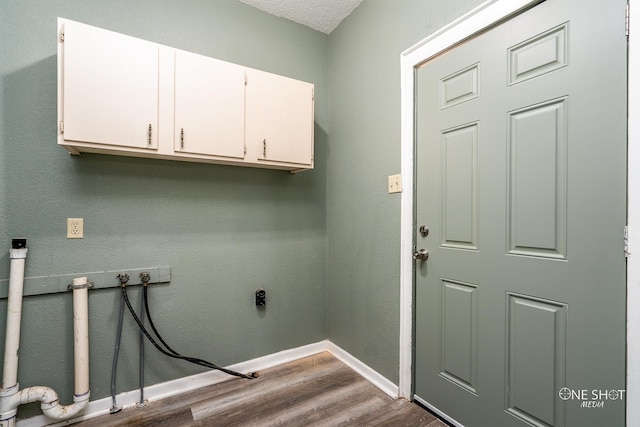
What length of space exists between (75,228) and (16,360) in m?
0.71

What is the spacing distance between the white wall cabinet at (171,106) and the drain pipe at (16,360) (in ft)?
2.36

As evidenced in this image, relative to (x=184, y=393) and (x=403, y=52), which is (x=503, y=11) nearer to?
(x=403, y=52)

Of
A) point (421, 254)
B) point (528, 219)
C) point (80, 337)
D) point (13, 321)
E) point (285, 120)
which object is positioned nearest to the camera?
point (528, 219)

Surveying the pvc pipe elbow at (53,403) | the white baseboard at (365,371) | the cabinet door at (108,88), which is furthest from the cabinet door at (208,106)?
the white baseboard at (365,371)

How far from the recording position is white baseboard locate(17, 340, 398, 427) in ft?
5.54

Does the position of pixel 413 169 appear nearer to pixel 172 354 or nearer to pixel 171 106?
pixel 171 106

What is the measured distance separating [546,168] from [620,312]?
58 cm

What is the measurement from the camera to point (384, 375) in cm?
197

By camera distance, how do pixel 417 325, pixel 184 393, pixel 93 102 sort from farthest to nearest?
pixel 184 393 < pixel 417 325 < pixel 93 102

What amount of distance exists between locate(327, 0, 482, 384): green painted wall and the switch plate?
35 mm

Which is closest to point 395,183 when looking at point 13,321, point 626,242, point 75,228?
point 626,242

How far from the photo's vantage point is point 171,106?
167 cm

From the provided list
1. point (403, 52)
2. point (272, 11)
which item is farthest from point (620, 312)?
point (272, 11)

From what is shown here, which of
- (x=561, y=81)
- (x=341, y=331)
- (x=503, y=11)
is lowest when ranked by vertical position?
(x=341, y=331)
